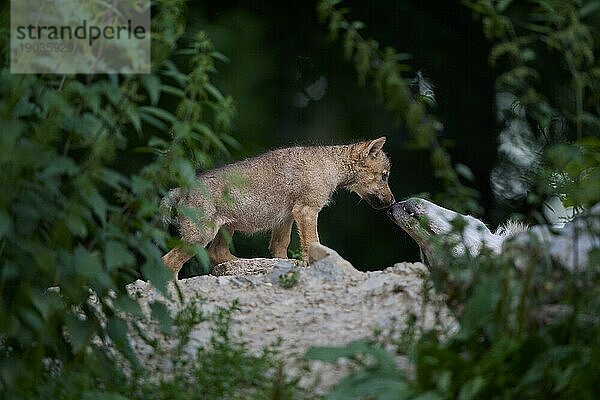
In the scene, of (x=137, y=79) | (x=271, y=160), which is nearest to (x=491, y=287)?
(x=137, y=79)

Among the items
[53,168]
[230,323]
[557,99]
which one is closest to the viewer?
[53,168]

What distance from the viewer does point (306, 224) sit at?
372 inches

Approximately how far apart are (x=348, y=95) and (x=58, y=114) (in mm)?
6560

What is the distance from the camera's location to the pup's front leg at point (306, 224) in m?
9.44

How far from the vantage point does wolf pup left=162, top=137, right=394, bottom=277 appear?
9.04 metres

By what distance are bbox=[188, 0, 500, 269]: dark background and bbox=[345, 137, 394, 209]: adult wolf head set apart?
106cm

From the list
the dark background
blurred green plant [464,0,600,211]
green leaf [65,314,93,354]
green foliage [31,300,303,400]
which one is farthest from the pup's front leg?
green leaf [65,314,93,354]

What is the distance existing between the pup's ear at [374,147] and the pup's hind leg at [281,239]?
2.54 ft

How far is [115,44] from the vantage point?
17.2ft

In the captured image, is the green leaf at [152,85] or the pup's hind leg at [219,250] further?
the pup's hind leg at [219,250]

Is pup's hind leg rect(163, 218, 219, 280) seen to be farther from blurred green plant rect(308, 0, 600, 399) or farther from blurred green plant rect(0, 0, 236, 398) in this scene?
blurred green plant rect(308, 0, 600, 399)

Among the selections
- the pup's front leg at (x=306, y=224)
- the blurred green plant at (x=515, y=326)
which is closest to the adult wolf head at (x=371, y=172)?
the pup's front leg at (x=306, y=224)

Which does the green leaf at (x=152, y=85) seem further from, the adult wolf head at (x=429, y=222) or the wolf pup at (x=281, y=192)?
the adult wolf head at (x=429, y=222)

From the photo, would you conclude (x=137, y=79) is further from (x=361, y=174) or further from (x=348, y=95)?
(x=348, y=95)
